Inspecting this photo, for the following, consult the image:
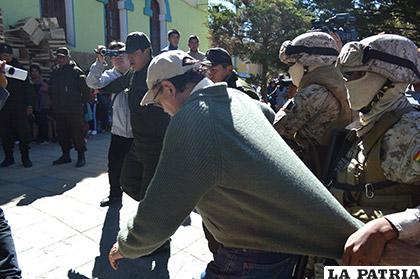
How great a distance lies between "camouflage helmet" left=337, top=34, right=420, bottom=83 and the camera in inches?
60.9

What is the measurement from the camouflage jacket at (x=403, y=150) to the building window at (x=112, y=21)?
13.0m

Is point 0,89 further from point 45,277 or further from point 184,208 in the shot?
point 184,208

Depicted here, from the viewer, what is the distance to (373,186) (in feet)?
5.10

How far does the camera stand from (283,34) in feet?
51.4

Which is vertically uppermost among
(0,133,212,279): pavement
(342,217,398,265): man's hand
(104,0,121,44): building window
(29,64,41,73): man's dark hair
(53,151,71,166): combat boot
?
(104,0,121,44): building window

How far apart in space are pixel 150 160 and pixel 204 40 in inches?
677

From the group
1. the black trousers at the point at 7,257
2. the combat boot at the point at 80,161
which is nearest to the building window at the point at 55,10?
the combat boot at the point at 80,161

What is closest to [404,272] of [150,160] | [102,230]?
[150,160]

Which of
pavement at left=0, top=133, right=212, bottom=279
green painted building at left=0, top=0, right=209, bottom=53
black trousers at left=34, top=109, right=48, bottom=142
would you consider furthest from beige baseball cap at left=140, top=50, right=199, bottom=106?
green painted building at left=0, top=0, right=209, bottom=53

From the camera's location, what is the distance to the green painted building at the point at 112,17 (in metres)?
10.7

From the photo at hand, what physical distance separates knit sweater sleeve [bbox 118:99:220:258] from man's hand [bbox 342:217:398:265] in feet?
1.68

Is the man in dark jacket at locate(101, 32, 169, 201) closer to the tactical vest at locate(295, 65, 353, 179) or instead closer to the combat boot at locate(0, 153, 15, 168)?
the tactical vest at locate(295, 65, 353, 179)

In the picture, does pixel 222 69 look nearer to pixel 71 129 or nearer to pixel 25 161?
pixel 71 129

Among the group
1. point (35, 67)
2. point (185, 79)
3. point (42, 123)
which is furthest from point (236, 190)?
point (35, 67)
